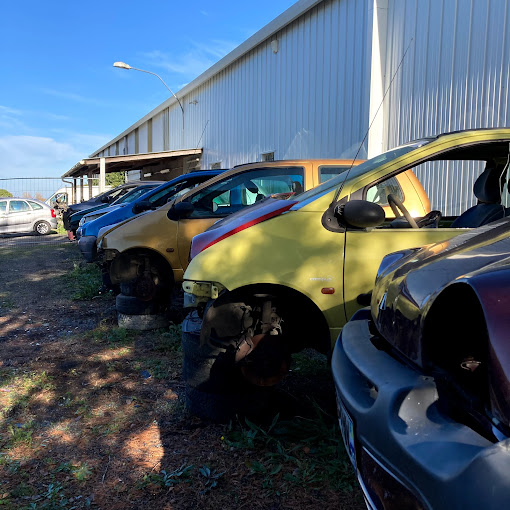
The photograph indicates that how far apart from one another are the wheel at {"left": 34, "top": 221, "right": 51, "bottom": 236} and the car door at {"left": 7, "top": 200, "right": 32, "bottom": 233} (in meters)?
0.34

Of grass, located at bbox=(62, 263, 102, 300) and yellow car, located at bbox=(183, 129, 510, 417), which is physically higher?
yellow car, located at bbox=(183, 129, 510, 417)

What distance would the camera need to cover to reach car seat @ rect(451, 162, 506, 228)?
3809 millimetres

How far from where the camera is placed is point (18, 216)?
20.9m

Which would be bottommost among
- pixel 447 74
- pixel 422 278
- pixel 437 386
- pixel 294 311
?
pixel 294 311

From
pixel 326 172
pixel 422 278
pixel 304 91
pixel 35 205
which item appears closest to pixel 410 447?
pixel 422 278

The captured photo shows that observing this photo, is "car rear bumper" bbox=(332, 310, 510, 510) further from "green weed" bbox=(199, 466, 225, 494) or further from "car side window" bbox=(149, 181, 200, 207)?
"car side window" bbox=(149, 181, 200, 207)

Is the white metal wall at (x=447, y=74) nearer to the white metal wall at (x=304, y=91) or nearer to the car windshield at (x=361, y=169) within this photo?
the white metal wall at (x=304, y=91)

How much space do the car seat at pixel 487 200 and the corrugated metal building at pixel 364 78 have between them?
3.40ft

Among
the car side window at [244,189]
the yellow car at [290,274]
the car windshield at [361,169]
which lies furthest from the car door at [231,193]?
the yellow car at [290,274]

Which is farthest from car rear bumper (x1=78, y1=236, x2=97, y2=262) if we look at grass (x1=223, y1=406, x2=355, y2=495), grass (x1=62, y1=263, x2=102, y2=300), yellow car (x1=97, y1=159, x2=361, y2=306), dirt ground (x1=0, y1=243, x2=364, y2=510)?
grass (x1=223, y1=406, x2=355, y2=495)

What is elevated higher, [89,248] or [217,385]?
[89,248]

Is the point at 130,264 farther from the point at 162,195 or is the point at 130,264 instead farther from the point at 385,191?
the point at 385,191

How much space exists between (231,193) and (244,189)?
169 mm

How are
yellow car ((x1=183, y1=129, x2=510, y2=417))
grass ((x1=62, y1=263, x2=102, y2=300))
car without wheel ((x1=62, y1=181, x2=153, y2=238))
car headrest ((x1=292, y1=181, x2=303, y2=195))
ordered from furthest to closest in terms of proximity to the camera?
car without wheel ((x1=62, y1=181, x2=153, y2=238)), grass ((x1=62, y1=263, x2=102, y2=300)), car headrest ((x1=292, y1=181, x2=303, y2=195)), yellow car ((x1=183, y1=129, x2=510, y2=417))
